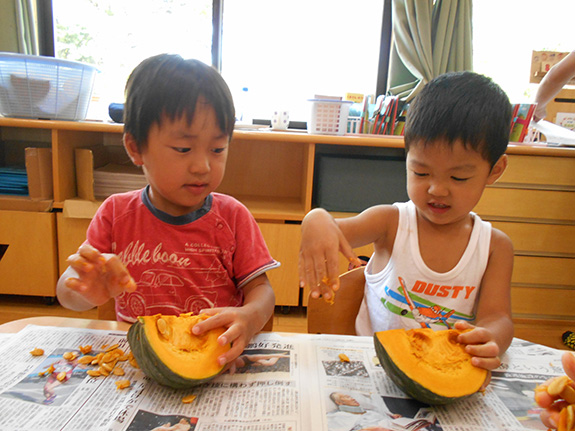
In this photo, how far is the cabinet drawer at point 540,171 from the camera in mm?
1707

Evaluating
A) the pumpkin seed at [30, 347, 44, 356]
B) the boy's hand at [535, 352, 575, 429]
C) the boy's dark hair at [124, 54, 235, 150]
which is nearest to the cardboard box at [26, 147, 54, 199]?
the boy's dark hair at [124, 54, 235, 150]

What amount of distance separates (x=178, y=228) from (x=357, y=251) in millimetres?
1136

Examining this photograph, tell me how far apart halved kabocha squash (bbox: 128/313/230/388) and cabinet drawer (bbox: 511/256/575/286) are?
5.57 ft

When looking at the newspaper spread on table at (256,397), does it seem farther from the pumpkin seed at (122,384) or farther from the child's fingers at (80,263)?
the child's fingers at (80,263)

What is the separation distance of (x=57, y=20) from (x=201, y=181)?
7.33 feet

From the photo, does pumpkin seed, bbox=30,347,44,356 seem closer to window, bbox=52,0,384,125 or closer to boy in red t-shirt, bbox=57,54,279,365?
boy in red t-shirt, bbox=57,54,279,365

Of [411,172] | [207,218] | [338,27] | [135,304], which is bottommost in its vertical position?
[135,304]

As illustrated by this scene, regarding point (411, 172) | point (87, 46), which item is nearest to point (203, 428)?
point (411, 172)

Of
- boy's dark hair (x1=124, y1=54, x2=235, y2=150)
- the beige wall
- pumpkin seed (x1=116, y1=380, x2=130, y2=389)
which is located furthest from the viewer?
the beige wall

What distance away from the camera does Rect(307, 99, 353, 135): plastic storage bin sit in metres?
1.83

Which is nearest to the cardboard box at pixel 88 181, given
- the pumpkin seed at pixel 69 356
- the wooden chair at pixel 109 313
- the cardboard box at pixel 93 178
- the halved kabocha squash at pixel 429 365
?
the cardboard box at pixel 93 178

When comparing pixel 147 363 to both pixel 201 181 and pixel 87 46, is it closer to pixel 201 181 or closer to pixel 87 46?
pixel 201 181

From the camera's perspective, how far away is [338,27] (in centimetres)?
229

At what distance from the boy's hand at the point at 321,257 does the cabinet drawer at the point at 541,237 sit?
4.77 ft
